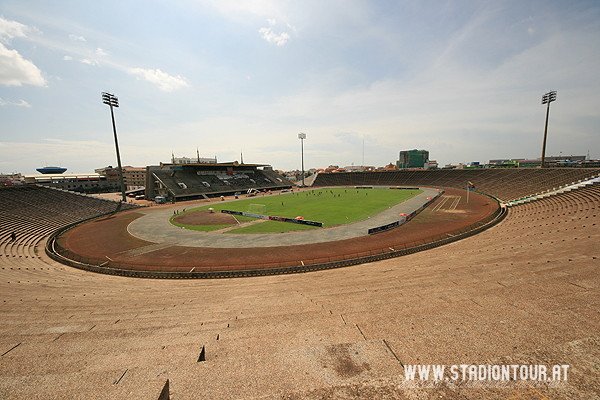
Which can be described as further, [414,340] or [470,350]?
[414,340]

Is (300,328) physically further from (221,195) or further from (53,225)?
(221,195)

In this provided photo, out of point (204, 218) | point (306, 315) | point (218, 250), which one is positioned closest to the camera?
point (306, 315)

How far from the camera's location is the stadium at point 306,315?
5875mm

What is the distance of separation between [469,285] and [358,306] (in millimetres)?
6588

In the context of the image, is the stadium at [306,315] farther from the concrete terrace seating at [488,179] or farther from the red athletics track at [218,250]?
the concrete terrace seating at [488,179]

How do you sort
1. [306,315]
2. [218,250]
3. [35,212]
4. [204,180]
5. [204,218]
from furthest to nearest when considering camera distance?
[204,180] → [204,218] → [35,212] → [218,250] → [306,315]

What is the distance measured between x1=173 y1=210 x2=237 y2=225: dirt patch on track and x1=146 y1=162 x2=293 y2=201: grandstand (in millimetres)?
24942

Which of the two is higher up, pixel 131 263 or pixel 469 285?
pixel 469 285

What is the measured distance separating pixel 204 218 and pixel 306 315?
37.9m

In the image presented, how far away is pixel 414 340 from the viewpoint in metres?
7.71

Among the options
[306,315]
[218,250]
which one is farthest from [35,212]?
[306,315]

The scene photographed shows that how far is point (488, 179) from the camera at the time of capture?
7394 cm

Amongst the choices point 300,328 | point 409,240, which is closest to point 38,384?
point 300,328

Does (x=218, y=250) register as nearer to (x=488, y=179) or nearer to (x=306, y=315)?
(x=306, y=315)
